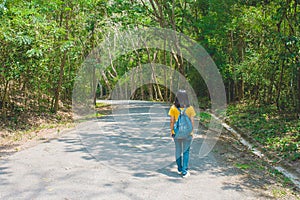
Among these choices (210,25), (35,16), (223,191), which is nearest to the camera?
(223,191)

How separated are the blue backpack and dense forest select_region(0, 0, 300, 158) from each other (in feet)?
12.7

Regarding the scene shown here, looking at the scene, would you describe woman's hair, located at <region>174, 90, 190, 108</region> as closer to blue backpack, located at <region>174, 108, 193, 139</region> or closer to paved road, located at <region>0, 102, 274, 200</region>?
blue backpack, located at <region>174, 108, 193, 139</region>

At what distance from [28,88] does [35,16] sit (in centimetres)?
608

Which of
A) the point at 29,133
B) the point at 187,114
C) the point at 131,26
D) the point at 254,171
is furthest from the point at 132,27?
the point at 187,114

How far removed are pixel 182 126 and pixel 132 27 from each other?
13.6 m

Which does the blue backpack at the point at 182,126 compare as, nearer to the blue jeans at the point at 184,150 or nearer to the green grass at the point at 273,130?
the blue jeans at the point at 184,150

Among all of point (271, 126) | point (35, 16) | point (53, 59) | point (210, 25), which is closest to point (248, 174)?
point (271, 126)

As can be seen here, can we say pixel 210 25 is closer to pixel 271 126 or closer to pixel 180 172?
pixel 271 126

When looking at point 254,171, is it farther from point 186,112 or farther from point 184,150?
point 186,112

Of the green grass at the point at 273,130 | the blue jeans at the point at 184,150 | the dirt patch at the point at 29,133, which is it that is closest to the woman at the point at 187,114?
the blue jeans at the point at 184,150

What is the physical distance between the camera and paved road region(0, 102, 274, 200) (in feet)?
15.9

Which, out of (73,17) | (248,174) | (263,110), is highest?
(73,17)

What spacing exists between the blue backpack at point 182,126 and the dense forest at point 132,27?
3.87 m

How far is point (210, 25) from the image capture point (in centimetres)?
1934
